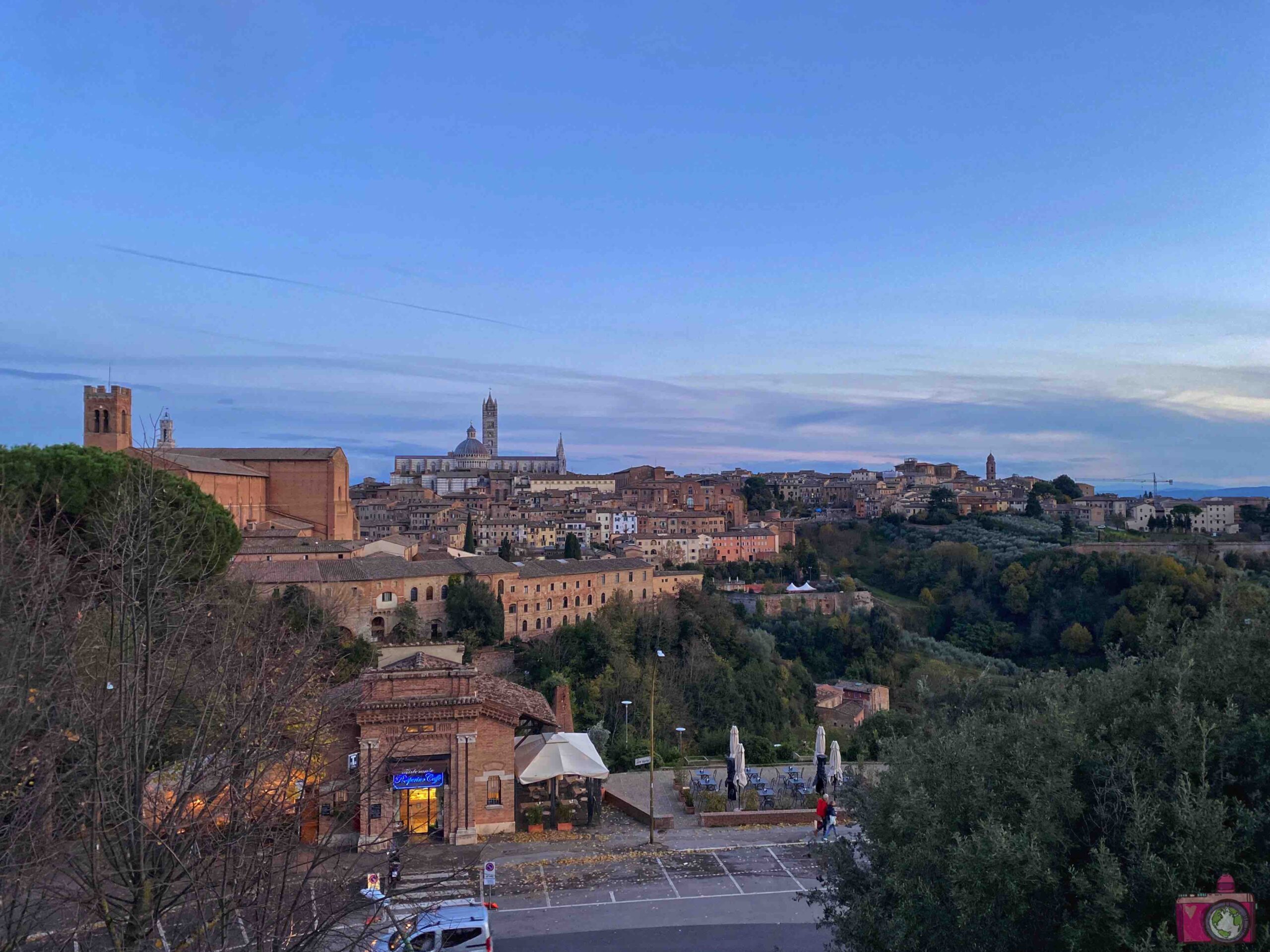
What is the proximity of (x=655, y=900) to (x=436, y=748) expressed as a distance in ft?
15.3

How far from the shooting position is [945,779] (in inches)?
290

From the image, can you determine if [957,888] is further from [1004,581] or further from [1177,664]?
[1004,581]

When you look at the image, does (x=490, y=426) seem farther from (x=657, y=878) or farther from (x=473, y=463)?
(x=657, y=878)

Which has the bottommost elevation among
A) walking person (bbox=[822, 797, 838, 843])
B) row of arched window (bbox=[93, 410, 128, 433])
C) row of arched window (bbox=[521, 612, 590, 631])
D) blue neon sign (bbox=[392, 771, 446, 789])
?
row of arched window (bbox=[521, 612, 590, 631])

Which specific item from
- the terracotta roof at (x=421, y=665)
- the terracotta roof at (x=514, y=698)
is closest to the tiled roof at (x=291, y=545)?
the terracotta roof at (x=514, y=698)

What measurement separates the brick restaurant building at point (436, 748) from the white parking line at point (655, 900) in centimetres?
275

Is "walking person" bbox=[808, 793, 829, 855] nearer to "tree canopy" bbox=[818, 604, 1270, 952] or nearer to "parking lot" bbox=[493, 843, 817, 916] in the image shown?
"parking lot" bbox=[493, 843, 817, 916]

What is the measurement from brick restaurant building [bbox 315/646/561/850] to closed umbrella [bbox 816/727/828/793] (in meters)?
5.89

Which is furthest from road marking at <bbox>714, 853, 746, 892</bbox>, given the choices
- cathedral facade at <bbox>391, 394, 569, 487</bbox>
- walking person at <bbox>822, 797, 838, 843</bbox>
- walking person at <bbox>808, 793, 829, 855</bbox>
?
cathedral facade at <bbox>391, 394, 569, 487</bbox>

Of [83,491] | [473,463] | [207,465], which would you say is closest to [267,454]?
[207,465]

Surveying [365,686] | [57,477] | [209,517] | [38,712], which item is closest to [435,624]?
[209,517]

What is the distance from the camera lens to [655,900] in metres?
12.6

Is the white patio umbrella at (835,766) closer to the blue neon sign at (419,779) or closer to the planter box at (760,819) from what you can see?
the planter box at (760,819)

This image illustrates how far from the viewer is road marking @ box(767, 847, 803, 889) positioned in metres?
13.4
